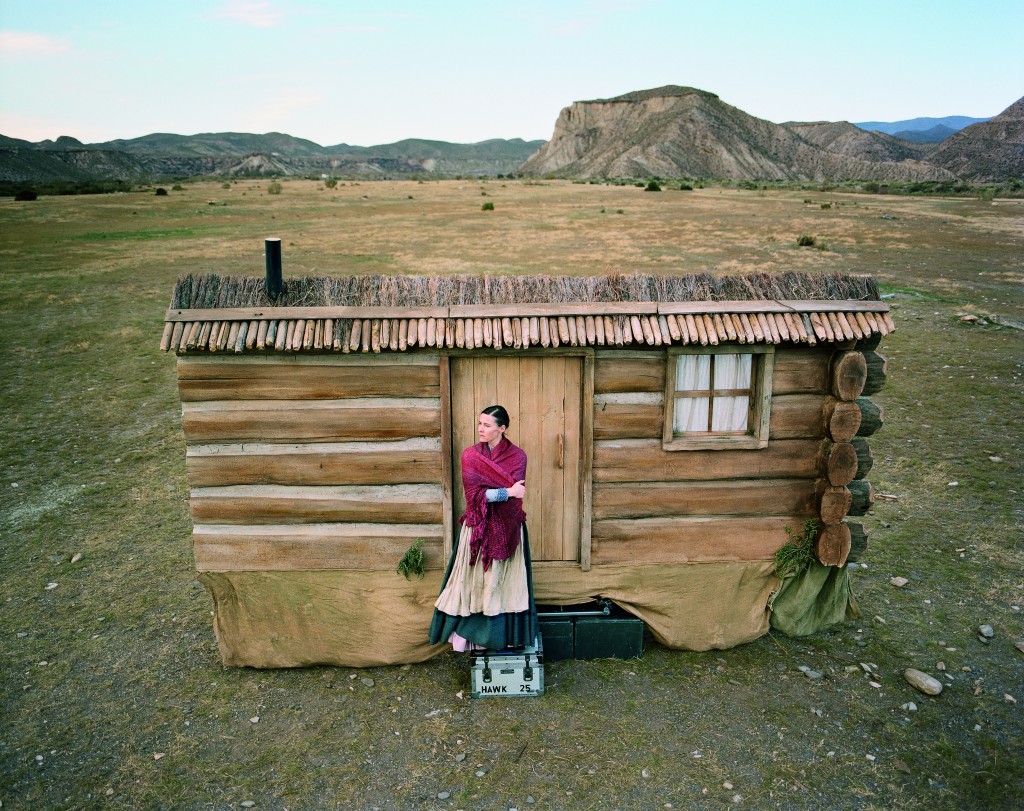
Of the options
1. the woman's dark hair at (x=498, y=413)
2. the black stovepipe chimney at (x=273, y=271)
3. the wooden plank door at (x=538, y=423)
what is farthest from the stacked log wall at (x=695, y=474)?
the black stovepipe chimney at (x=273, y=271)

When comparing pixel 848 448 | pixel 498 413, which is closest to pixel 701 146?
pixel 848 448

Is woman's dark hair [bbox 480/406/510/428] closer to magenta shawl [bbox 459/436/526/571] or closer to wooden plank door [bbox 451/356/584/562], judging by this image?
magenta shawl [bbox 459/436/526/571]

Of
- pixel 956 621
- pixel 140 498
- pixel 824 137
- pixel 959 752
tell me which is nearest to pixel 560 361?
pixel 959 752

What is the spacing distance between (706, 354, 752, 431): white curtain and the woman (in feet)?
6.50

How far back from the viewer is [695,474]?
21.9 ft

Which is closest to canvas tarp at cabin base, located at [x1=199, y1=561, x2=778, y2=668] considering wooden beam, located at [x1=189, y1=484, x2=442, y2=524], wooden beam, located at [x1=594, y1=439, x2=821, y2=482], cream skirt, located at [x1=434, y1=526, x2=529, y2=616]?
wooden beam, located at [x1=189, y1=484, x2=442, y2=524]

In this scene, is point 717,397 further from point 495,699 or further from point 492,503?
point 495,699

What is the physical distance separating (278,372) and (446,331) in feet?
4.91

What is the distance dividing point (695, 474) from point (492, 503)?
79.0 inches

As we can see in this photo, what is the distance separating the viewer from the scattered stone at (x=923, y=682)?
6203mm

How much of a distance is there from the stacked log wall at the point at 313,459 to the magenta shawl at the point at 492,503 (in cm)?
75

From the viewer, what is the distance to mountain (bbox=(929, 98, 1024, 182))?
12281cm

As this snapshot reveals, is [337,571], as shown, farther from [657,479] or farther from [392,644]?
[657,479]

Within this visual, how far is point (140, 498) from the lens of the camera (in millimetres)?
10234
